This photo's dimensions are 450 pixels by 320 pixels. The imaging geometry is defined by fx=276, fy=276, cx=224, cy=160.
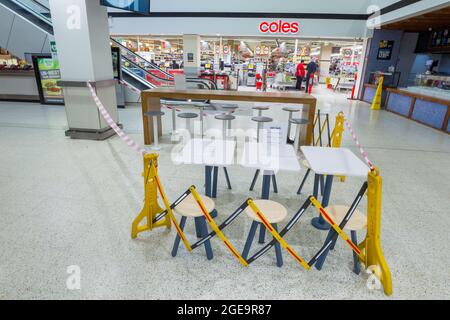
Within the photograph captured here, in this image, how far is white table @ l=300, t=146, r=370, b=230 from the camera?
7.42 ft

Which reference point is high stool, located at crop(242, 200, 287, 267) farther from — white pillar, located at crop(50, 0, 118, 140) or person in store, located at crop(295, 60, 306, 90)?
person in store, located at crop(295, 60, 306, 90)

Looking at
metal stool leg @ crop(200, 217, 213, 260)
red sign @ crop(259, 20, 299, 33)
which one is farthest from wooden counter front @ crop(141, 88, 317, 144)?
red sign @ crop(259, 20, 299, 33)

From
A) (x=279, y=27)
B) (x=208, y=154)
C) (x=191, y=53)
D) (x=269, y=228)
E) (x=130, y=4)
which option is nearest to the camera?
(x=269, y=228)

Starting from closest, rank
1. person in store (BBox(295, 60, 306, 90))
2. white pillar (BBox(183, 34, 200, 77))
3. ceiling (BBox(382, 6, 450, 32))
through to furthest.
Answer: ceiling (BBox(382, 6, 450, 32)) < white pillar (BBox(183, 34, 200, 77)) < person in store (BBox(295, 60, 306, 90))

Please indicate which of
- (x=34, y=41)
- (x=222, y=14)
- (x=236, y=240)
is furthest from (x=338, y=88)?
(x=236, y=240)

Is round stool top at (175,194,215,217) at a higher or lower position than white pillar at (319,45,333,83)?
lower

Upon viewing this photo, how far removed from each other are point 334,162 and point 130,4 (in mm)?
4675

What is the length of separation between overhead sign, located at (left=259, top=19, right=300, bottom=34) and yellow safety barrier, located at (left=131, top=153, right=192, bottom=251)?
11.7 metres

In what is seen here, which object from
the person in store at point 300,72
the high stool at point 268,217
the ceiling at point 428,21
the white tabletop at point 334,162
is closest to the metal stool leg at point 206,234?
the high stool at point 268,217

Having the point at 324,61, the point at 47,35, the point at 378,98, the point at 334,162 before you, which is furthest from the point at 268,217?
the point at 324,61

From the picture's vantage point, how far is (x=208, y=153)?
2.55 meters

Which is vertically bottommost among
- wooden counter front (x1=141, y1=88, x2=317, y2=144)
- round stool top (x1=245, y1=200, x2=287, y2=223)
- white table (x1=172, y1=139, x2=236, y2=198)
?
round stool top (x1=245, y1=200, x2=287, y2=223)

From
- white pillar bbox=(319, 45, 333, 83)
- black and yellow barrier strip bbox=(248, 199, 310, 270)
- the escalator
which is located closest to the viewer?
black and yellow barrier strip bbox=(248, 199, 310, 270)

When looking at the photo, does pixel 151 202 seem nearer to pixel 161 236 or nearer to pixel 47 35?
pixel 161 236
